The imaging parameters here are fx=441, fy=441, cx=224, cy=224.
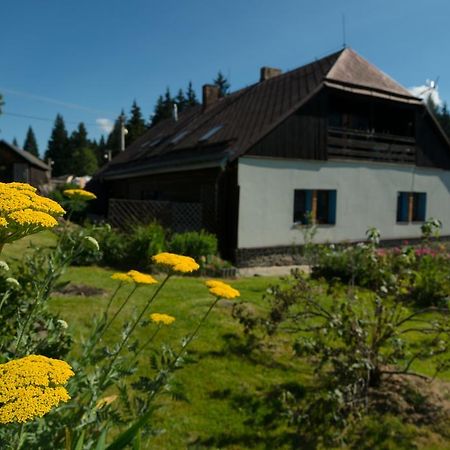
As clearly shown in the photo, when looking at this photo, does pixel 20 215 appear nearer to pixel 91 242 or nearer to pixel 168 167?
pixel 91 242

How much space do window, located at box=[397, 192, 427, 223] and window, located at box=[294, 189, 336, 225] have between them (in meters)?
3.48

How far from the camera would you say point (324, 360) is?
432 centimetres

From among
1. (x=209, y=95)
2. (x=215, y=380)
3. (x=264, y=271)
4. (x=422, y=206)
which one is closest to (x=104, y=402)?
(x=215, y=380)

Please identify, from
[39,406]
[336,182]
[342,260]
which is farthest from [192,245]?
[39,406]

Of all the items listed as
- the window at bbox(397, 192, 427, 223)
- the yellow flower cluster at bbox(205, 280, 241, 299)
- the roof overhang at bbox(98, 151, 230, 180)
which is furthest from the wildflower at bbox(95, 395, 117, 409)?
the window at bbox(397, 192, 427, 223)

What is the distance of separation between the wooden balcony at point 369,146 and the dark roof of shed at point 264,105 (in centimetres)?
144

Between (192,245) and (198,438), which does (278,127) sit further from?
(198,438)

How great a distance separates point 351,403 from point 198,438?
141cm

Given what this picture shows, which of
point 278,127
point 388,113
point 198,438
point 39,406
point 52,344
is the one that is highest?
point 388,113

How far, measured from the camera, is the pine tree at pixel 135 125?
60.2 m

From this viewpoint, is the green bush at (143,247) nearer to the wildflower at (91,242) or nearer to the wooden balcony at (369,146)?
the wooden balcony at (369,146)

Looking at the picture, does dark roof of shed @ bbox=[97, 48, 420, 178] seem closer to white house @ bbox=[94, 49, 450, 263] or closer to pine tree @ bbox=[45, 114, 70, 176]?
white house @ bbox=[94, 49, 450, 263]

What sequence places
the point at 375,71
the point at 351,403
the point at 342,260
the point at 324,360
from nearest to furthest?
1. the point at 351,403
2. the point at 324,360
3. the point at 342,260
4. the point at 375,71

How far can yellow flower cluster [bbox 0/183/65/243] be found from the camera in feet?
4.60
